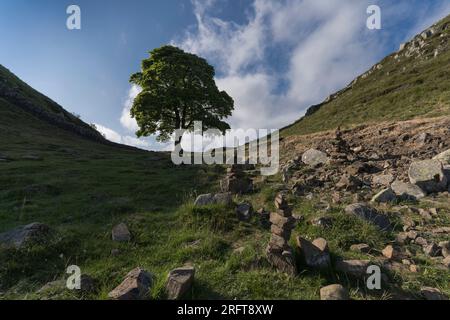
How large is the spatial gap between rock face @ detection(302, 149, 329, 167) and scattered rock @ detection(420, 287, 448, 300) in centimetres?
811

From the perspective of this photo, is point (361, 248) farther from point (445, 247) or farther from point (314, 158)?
point (314, 158)

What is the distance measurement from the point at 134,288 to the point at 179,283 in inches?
24.3

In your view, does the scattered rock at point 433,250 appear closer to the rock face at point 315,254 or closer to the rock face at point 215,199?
the rock face at point 315,254

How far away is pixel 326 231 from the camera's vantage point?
630cm

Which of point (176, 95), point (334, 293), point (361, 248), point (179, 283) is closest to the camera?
point (334, 293)

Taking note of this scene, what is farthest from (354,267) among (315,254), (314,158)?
(314,158)

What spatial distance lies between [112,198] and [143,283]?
7.09m

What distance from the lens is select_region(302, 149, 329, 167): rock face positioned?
12460 millimetres

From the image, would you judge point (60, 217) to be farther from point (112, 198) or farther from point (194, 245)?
point (194, 245)

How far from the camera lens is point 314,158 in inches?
512

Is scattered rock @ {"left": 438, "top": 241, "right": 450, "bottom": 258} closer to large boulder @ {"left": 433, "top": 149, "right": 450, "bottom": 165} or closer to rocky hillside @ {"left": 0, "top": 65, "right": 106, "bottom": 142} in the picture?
large boulder @ {"left": 433, "top": 149, "right": 450, "bottom": 165}

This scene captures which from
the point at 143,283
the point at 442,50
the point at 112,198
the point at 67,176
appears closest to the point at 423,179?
the point at 143,283

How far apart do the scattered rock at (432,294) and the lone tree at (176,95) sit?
24.5 m

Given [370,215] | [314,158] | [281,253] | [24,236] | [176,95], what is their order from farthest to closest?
1. [176,95]
2. [314,158]
3. [370,215]
4. [24,236]
5. [281,253]
